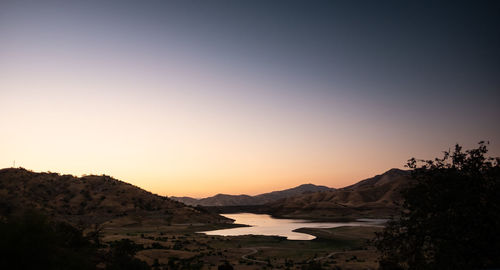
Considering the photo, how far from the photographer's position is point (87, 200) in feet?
416

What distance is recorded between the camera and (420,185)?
70.8 ft

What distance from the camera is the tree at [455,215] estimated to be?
61.2 feet

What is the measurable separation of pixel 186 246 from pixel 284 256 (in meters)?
19.3

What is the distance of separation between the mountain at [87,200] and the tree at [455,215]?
99.1 m

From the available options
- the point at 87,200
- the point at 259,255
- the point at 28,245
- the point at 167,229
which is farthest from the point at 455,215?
the point at 87,200

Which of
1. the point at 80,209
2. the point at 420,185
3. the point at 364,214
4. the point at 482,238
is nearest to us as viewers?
the point at 482,238

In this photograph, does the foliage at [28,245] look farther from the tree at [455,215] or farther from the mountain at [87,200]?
the mountain at [87,200]

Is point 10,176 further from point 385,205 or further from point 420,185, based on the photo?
point 385,205

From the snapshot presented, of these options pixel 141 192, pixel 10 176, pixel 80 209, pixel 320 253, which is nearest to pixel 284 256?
pixel 320 253

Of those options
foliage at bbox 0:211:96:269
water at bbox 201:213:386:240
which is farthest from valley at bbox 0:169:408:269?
foliage at bbox 0:211:96:269

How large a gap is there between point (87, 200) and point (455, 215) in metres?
129

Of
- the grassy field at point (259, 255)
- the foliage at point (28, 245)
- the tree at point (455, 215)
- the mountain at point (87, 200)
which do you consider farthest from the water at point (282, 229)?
the foliage at point (28, 245)

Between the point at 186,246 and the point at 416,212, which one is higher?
the point at 416,212

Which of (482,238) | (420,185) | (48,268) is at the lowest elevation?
(48,268)
